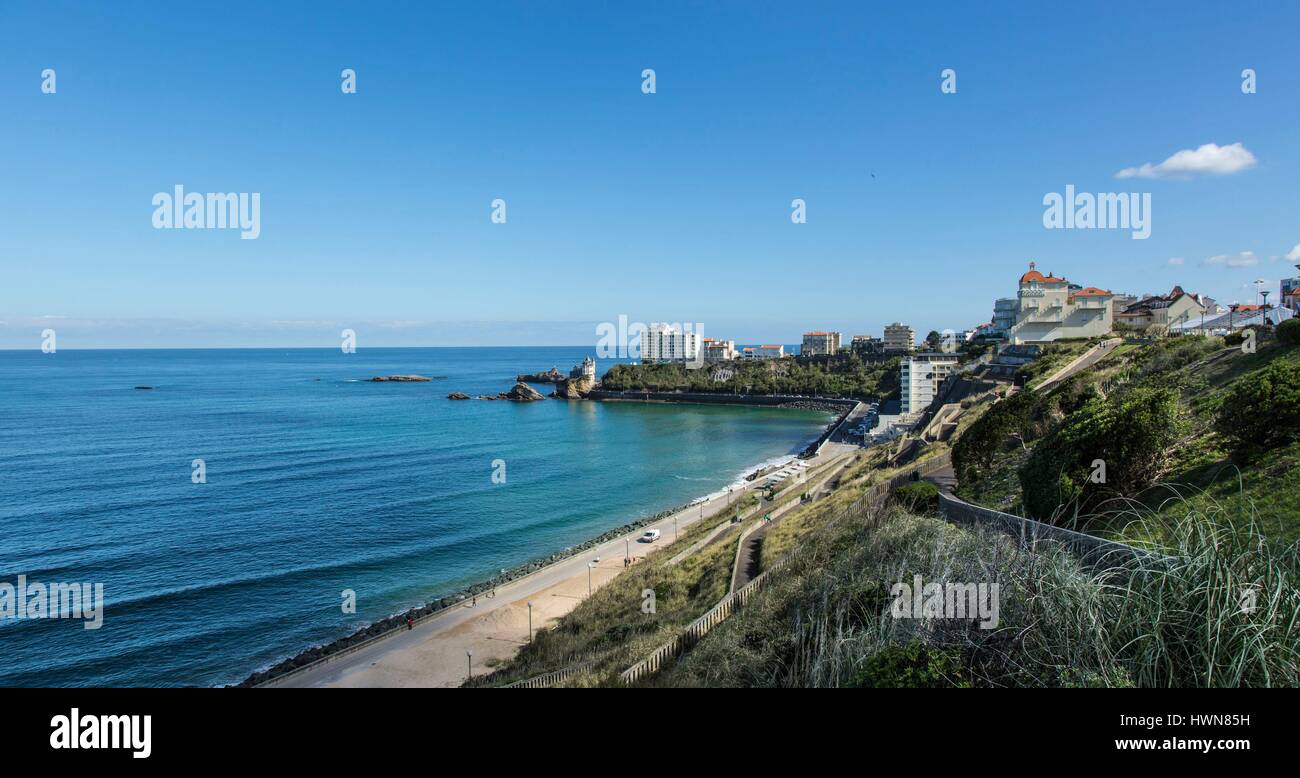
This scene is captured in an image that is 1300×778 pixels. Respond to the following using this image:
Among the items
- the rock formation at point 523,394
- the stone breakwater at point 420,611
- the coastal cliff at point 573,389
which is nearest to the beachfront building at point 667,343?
the coastal cliff at point 573,389

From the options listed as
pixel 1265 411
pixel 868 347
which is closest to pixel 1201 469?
pixel 1265 411

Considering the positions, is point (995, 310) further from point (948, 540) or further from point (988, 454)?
point (948, 540)

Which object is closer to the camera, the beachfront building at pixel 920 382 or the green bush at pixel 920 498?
the green bush at pixel 920 498

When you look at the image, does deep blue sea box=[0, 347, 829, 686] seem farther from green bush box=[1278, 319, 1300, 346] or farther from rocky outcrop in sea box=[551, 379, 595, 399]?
rocky outcrop in sea box=[551, 379, 595, 399]

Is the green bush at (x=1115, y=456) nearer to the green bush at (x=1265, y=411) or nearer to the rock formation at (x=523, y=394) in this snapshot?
the green bush at (x=1265, y=411)
